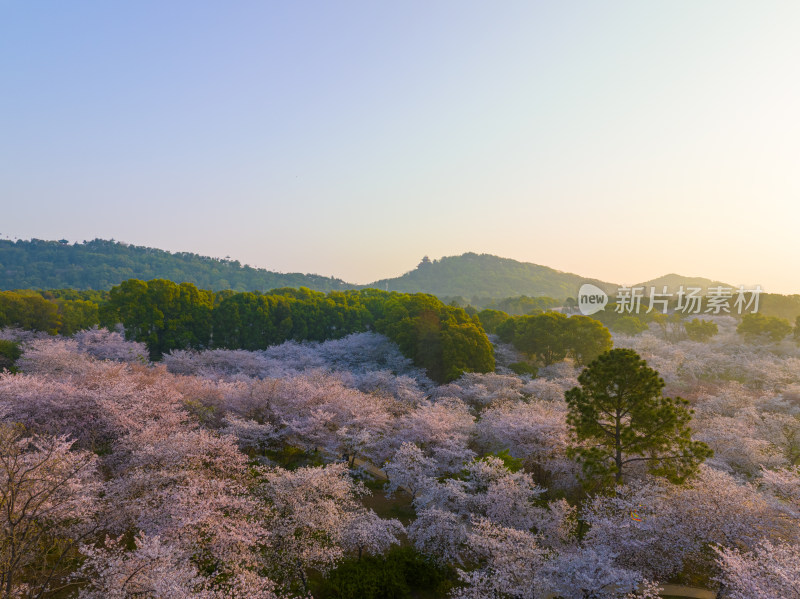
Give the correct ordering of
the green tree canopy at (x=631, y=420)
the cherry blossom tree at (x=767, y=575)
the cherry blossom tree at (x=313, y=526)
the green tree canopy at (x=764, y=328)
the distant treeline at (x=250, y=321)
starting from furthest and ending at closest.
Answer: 1. the green tree canopy at (x=764, y=328)
2. the distant treeline at (x=250, y=321)
3. the green tree canopy at (x=631, y=420)
4. the cherry blossom tree at (x=313, y=526)
5. the cherry blossom tree at (x=767, y=575)

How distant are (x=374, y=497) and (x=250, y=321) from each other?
1315 inches

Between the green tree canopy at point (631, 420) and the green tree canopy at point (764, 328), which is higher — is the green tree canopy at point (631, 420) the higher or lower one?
the lower one

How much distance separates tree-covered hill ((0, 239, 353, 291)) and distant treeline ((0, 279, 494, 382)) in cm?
10819

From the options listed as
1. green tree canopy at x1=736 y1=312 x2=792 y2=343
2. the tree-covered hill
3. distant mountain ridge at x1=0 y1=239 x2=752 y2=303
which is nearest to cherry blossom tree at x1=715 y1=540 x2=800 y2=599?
green tree canopy at x1=736 y1=312 x2=792 y2=343

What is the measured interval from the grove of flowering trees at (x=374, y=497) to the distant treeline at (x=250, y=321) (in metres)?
14.1

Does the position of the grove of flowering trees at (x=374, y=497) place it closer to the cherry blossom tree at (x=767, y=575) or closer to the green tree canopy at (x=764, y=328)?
the cherry blossom tree at (x=767, y=575)

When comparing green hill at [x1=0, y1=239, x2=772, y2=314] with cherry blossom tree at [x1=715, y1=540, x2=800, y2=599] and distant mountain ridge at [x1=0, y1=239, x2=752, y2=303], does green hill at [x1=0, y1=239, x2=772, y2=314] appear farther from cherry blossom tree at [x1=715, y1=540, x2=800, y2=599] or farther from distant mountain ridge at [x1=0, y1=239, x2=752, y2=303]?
cherry blossom tree at [x1=715, y1=540, x2=800, y2=599]

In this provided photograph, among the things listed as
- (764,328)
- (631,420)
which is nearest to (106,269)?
(631,420)

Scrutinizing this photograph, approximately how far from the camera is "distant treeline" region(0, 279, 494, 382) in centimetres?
3991

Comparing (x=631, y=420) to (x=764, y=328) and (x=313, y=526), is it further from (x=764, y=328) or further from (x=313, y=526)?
(x=764, y=328)

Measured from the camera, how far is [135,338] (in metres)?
43.3

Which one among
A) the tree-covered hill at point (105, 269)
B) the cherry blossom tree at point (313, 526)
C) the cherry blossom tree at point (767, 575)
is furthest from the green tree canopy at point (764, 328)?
the tree-covered hill at point (105, 269)

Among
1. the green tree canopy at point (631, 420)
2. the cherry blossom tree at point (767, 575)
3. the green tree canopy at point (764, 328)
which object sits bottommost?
the cherry blossom tree at point (767, 575)

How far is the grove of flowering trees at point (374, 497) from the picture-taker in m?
11.2
